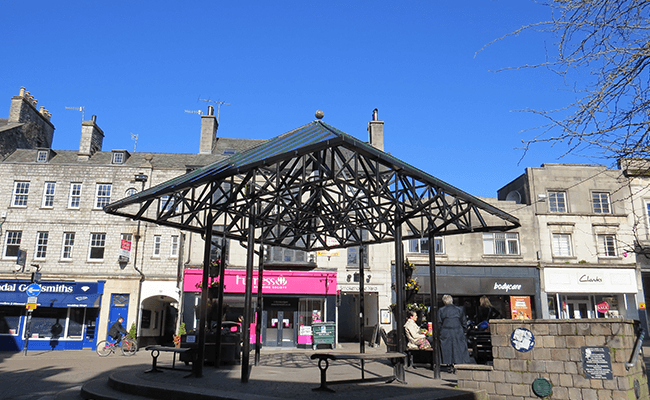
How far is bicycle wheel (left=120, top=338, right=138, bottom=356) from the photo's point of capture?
73.0 feet

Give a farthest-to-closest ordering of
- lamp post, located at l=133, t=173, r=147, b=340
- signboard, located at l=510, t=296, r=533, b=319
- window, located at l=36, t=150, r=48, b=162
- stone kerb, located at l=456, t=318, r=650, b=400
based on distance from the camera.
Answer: window, located at l=36, t=150, r=48, b=162 → signboard, located at l=510, t=296, r=533, b=319 → lamp post, located at l=133, t=173, r=147, b=340 → stone kerb, located at l=456, t=318, r=650, b=400

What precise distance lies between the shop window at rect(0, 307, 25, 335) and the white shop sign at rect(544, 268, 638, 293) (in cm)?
2906

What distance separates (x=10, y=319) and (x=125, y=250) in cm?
670

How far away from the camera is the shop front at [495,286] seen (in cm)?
2908

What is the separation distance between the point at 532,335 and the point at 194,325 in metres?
21.5

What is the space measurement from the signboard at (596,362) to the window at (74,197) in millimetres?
28003

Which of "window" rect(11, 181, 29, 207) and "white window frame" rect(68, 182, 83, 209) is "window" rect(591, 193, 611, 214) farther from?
"window" rect(11, 181, 29, 207)

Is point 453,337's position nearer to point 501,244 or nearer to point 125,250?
point 501,244

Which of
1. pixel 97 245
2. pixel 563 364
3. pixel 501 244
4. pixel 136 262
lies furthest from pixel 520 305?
pixel 97 245

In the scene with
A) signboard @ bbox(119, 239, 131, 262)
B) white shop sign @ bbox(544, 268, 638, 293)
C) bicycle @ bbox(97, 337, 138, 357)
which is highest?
signboard @ bbox(119, 239, 131, 262)

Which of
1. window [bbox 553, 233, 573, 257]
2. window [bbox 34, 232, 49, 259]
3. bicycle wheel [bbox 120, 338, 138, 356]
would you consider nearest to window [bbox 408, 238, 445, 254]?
window [bbox 553, 233, 573, 257]

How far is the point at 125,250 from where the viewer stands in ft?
91.2

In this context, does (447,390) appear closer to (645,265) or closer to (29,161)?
(645,265)

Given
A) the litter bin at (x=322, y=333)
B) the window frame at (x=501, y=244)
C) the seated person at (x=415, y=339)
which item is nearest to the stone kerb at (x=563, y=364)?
the seated person at (x=415, y=339)
